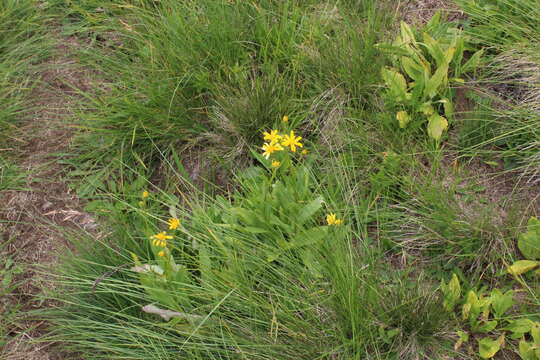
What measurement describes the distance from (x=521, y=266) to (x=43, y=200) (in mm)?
2113

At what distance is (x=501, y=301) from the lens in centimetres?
197

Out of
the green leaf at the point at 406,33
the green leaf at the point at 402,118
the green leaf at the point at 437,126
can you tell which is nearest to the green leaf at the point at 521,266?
the green leaf at the point at 437,126

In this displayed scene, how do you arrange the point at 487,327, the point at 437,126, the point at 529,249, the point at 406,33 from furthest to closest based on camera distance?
the point at 406,33 < the point at 437,126 < the point at 529,249 < the point at 487,327

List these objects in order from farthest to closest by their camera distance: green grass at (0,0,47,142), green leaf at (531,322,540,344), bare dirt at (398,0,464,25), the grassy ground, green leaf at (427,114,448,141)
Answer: green grass at (0,0,47,142) → bare dirt at (398,0,464,25) → green leaf at (427,114,448,141) → the grassy ground → green leaf at (531,322,540,344)

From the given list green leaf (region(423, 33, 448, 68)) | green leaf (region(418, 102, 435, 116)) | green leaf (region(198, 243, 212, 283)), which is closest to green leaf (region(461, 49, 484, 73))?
green leaf (region(423, 33, 448, 68))

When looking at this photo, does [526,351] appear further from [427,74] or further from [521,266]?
[427,74]

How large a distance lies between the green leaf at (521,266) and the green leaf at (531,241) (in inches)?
1.8

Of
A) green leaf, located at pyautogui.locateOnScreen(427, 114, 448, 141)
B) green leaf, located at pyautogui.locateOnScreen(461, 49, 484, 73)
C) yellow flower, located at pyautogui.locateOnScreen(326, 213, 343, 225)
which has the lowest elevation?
yellow flower, located at pyautogui.locateOnScreen(326, 213, 343, 225)

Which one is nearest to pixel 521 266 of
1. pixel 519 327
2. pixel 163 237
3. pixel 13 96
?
pixel 519 327

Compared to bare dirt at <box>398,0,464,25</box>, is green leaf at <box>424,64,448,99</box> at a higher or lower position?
lower

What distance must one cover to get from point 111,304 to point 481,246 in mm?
1435

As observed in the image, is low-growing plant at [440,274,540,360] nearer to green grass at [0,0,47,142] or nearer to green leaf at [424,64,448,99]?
green leaf at [424,64,448,99]

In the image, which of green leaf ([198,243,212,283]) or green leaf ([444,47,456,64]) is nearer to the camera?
green leaf ([198,243,212,283])

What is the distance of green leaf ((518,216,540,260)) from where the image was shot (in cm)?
204
